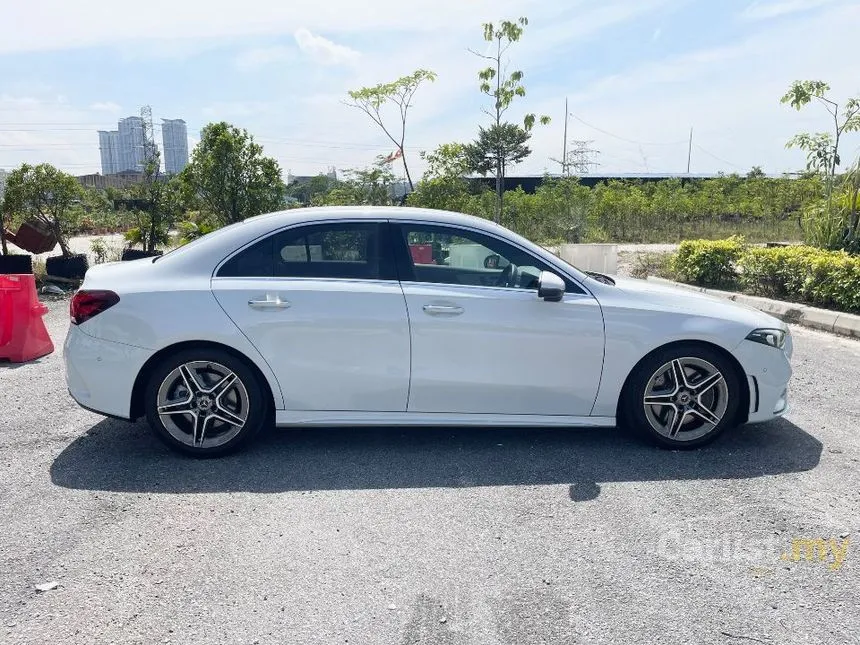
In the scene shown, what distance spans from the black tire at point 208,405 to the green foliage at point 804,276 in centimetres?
763

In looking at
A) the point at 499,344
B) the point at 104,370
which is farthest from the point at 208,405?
the point at 499,344

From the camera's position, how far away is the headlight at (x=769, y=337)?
4.35 m

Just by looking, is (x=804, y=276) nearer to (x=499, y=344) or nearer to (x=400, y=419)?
(x=499, y=344)

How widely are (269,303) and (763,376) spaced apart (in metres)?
3.13

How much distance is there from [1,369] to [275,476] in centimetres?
403

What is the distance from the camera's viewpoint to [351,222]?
Result: 173 inches

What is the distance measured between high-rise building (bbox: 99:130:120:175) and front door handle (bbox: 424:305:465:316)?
54487 mm

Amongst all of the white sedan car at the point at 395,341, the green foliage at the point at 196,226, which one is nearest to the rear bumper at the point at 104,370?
the white sedan car at the point at 395,341

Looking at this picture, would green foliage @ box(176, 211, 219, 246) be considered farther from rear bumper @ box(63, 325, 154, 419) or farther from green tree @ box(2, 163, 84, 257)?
rear bumper @ box(63, 325, 154, 419)

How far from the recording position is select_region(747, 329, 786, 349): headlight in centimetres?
435

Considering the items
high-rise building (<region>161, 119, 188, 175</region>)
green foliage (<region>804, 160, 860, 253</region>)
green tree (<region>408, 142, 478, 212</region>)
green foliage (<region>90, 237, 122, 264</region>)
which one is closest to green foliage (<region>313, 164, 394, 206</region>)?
green tree (<region>408, 142, 478, 212</region>)

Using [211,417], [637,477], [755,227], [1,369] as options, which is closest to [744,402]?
[637,477]

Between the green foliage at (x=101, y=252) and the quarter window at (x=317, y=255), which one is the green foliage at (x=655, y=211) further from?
the quarter window at (x=317, y=255)

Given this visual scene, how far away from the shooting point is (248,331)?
4133 mm
